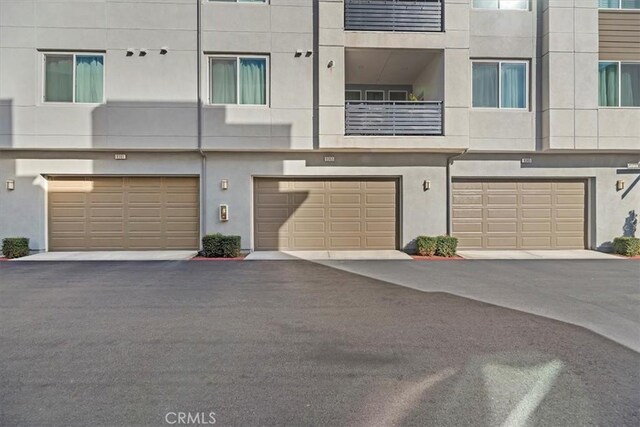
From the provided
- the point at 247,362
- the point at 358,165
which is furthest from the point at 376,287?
the point at 358,165

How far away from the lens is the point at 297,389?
310cm

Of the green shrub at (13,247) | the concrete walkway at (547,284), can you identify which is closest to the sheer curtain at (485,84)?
the concrete walkway at (547,284)

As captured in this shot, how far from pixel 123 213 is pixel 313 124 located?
6473 mm

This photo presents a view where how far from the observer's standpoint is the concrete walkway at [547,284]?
4.92 m

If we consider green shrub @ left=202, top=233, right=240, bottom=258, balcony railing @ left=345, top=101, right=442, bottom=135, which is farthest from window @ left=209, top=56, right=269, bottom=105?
green shrub @ left=202, top=233, right=240, bottom=258

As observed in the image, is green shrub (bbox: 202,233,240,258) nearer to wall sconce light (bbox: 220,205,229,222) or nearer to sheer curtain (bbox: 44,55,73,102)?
wall sconce light (bbox: 220,205,229,222)

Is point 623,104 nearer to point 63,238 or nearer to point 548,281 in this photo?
point 548,281

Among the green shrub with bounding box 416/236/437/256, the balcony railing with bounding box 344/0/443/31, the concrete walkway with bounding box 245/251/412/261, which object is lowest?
the concrete walkway with bounding box 245/251/412/261

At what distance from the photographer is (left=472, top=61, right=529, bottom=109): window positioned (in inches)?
422

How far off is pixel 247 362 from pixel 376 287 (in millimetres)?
3522

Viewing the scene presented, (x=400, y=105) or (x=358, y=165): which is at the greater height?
(x=400, y=105)

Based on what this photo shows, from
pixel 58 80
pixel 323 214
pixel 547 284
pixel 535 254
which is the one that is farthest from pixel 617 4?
pixel 58 80
